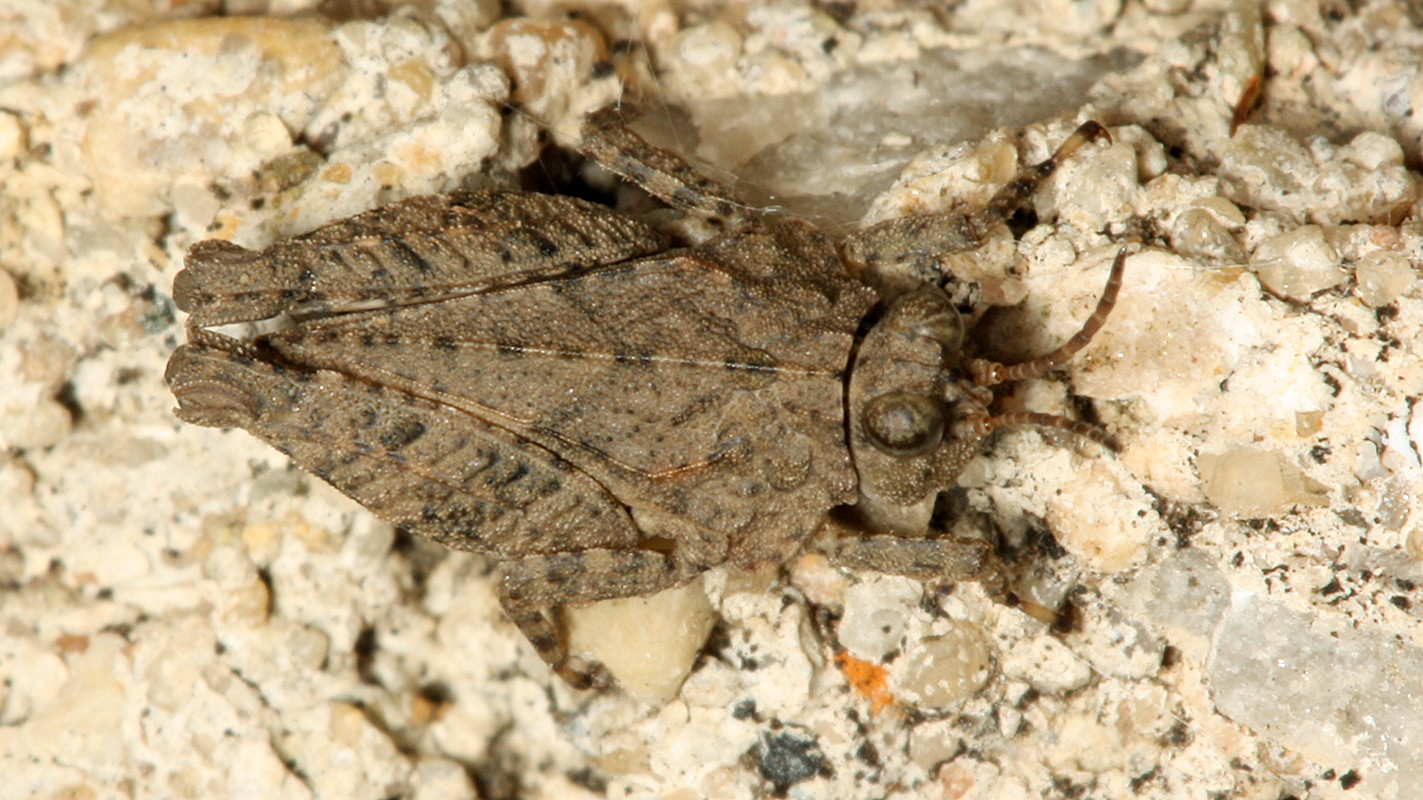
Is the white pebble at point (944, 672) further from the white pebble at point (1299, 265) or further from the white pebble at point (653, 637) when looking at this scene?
the white pebble at point (1299, 265)

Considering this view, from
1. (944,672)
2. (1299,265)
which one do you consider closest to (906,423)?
(944,672)

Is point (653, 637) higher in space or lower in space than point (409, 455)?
lower


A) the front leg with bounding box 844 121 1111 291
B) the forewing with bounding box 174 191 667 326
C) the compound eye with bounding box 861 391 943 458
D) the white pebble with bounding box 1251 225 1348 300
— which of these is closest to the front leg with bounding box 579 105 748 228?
the forewing with bounding box 174 191 667 326

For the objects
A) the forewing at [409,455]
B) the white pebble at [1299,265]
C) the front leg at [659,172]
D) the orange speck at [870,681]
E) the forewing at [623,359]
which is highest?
the white pebble at [1299,265]

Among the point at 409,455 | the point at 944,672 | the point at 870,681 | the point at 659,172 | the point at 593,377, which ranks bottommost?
the point at 870,681

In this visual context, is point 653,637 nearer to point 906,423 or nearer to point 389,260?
point 906,423

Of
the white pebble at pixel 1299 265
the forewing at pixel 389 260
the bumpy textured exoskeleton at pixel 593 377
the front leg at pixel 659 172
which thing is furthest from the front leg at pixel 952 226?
the forewing at pixel 389 260

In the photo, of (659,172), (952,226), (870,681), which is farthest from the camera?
(659,172)
